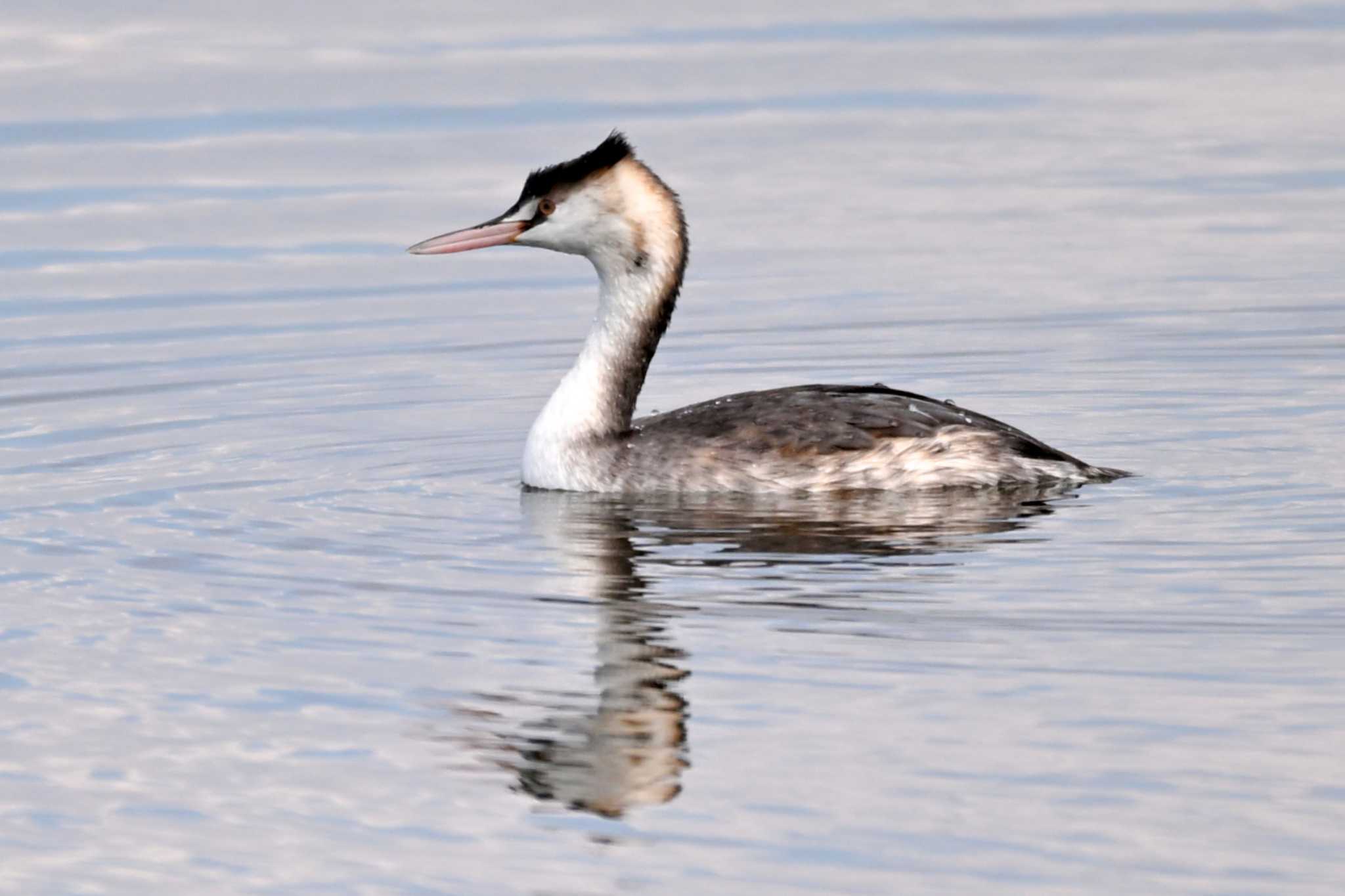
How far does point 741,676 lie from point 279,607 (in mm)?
1852

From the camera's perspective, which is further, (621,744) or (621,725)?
(621,725)

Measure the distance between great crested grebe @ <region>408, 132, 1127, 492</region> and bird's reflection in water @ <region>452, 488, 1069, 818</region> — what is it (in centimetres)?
10

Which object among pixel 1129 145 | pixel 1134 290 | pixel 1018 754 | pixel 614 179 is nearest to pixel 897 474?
pixel 614 179

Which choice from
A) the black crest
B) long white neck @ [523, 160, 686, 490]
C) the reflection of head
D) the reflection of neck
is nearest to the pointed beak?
the black crest

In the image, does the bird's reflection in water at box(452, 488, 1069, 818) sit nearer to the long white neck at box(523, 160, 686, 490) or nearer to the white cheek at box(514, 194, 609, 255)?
the long white neck at box(523, 160, 686, 490)

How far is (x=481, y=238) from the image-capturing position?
11820 millimetres

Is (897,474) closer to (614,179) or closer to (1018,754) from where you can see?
(614,179)

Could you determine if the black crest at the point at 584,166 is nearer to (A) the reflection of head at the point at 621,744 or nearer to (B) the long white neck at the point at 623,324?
(B) the long white neck at the point at 623,324

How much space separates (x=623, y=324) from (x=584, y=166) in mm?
692

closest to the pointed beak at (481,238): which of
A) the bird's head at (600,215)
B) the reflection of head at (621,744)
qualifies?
the bird's head at (600,215)

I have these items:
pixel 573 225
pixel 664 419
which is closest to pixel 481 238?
pixel 573 225

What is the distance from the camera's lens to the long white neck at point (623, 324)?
11547 millimetres

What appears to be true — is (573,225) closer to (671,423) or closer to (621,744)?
(671,423)

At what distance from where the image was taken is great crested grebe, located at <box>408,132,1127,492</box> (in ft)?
36.4
